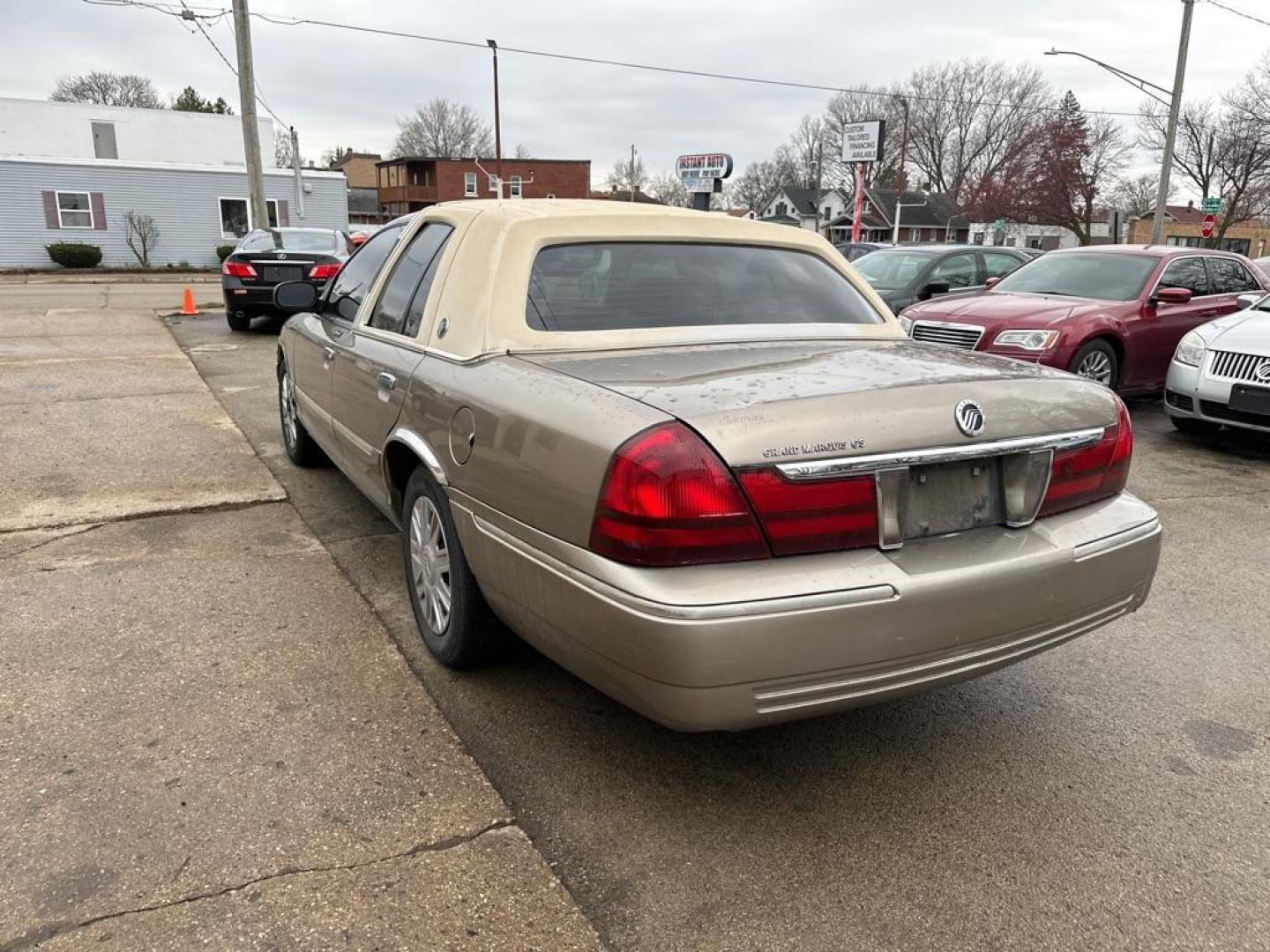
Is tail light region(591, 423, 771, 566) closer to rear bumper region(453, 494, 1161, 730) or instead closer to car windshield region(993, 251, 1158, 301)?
rear bumper region(453, 494, 1161, 730)

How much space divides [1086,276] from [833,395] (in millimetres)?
7496

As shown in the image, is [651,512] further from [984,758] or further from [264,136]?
[264,136]

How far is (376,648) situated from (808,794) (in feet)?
5.42

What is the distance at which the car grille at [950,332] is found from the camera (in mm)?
7652

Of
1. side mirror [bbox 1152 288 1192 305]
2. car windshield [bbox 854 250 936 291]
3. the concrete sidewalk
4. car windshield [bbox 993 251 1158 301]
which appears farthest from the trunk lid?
car windshield [bbox 854 250 936 291]

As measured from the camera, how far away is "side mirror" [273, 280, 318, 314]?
4.70m

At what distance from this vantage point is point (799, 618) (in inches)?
84.0

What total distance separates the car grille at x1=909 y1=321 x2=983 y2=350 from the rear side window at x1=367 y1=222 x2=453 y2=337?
15.9ft

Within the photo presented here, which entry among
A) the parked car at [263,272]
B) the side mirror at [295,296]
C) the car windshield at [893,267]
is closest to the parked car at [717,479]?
the side mirror at [295,296]

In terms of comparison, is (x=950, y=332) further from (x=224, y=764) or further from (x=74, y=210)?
(x=74, y=210)

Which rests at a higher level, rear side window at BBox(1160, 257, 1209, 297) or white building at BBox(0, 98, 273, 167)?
white building at BBox(0, 98, 273, 167)

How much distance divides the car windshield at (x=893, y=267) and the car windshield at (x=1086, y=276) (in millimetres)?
2221

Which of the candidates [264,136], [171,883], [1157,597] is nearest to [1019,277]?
[1157,597]

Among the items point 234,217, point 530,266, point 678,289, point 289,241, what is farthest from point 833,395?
point 234,217
